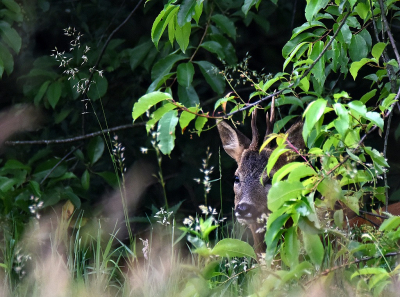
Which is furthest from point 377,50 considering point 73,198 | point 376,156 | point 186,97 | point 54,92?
point 54,92

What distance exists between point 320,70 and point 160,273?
1.10m

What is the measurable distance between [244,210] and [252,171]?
1.47 ft

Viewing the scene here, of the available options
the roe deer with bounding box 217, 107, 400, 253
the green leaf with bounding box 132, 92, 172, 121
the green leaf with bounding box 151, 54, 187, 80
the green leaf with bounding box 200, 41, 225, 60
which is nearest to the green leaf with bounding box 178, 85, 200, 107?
the green leaf with bounding box 151, 54, 187, 80

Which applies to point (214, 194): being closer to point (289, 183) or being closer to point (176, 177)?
point (176, 177)

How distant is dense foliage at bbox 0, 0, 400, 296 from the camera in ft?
5.55

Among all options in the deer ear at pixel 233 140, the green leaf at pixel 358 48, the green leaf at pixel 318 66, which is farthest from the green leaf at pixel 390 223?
the deer ear at pixel 233 140

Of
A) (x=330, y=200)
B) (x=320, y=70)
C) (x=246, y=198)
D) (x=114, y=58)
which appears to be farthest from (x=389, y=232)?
(x=114, y=58)

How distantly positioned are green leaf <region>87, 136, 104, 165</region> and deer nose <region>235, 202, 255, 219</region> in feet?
3.59

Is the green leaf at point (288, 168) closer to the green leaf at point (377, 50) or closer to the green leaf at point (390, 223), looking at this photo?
the green leaf at point (390, 223)

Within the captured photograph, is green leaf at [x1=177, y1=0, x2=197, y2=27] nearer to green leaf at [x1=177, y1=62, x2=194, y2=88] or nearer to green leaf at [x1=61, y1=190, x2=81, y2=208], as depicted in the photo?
green leaf at [x1=177, y1=62, x2=194, y2=88]

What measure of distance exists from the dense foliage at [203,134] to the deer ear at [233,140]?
0.30ft

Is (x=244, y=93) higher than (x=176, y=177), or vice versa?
(x=244, y=93)

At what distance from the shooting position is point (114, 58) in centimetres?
408

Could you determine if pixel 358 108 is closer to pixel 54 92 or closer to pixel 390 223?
pixel 390 223
